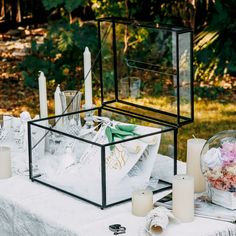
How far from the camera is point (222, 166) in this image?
221cm

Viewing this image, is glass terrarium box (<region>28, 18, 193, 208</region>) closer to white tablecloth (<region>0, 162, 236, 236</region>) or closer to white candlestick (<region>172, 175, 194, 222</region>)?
white tablecloth (<region>0, 162, 236, 236</region>)

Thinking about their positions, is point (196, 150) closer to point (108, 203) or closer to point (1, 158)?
point (108, 203)

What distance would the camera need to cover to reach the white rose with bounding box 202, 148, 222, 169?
87.3 inches

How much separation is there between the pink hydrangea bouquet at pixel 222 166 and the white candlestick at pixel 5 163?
68 cm

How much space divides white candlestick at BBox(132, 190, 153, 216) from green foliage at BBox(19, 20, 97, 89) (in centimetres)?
363

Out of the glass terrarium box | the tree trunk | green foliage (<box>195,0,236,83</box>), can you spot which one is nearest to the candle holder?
the glass terrarium box

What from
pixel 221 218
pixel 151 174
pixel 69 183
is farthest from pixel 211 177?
pixel 69 183

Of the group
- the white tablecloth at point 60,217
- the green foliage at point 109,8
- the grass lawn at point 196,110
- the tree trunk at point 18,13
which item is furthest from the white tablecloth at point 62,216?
the tree trunk at point 18,13

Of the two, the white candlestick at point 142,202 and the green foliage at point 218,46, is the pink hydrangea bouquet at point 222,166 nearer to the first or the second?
the white candlestick at point 142,202

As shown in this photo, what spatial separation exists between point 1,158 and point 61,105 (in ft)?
1.06

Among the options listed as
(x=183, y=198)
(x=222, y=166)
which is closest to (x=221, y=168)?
(x=222, y=166)

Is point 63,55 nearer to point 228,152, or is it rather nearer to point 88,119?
point 88,119

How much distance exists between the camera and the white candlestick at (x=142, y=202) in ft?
7.24

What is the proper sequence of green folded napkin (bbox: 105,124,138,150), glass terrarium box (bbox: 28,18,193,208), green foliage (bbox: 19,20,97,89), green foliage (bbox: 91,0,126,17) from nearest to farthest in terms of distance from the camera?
glass terrarium box (bbox: 28,18,193,208) < green folded napkin (bbox: 105,124,138,150) < green foliage (bbox: 19,20,97,89) < green foliage (bbox: 91,0,126,17)
